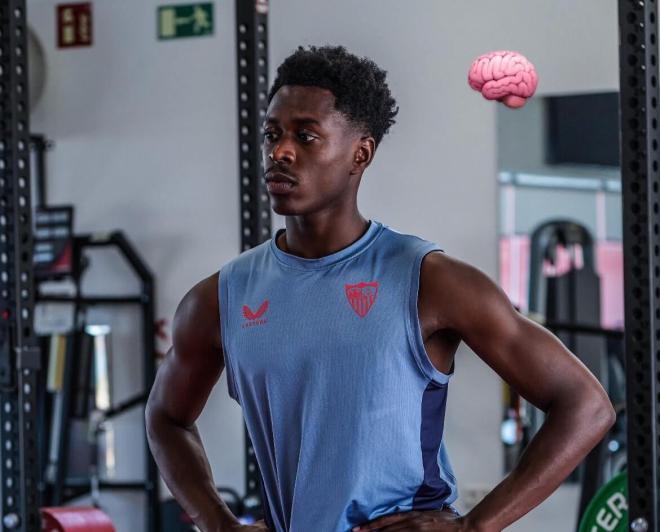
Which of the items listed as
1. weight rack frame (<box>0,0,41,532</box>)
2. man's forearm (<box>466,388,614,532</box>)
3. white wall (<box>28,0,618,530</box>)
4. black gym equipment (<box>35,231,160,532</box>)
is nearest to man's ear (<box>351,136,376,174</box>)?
man's forearm (<box>466,388,614,532</box>)

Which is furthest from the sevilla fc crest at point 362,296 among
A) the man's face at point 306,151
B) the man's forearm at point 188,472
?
the man's forearm at point 188,472

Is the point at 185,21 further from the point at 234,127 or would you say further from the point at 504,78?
the point at 504,78

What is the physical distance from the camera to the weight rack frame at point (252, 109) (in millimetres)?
2973

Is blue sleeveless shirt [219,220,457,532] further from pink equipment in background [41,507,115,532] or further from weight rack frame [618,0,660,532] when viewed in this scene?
pink equipment in background [41,507,115,532]

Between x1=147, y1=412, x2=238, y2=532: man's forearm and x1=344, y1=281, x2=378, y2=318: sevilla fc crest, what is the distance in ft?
1.47

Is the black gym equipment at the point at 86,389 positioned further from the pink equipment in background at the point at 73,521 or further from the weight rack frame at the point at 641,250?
the weight rack frame at the point at 641,250

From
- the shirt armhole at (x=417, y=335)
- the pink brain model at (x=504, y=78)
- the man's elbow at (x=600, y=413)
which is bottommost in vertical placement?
the man's elbow at (x=600, y=413)

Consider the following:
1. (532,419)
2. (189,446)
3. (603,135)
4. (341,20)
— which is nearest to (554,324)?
(532,419)

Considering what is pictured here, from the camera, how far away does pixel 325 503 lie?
70.7 inches

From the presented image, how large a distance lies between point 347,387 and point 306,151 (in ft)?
1.23

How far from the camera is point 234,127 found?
16.8 ft

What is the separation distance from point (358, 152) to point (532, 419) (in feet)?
10.1

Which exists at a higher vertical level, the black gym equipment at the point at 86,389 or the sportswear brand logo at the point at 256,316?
the sportswear brand logo at the point at 256,316

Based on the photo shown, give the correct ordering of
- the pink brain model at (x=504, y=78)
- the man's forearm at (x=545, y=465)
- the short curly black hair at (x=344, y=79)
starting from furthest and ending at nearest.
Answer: the pink brain model at (x=504, y=78) < the short curly black hair at (x=344, y=79) < the man's forearm at (x=545, y=465)
